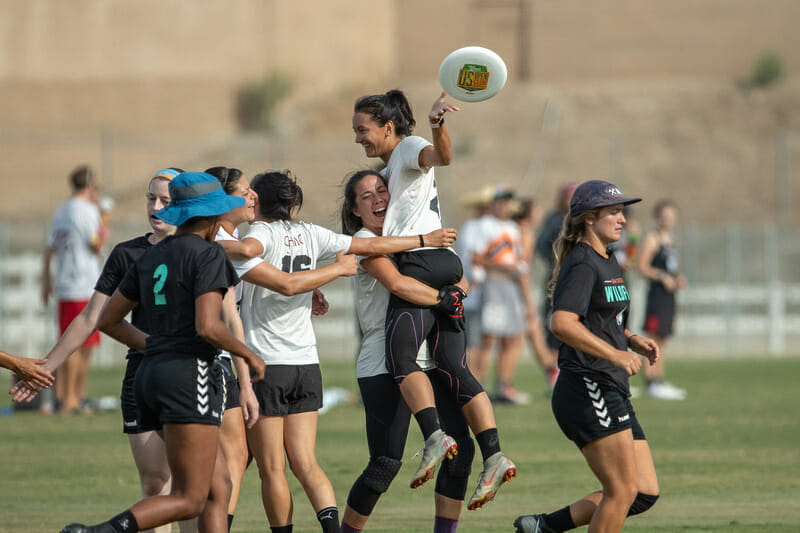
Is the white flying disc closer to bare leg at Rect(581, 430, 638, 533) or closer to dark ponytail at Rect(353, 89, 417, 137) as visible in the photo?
dark ponytail at Rect(353, 89, 417, 137)

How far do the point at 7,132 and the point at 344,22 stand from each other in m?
18.2

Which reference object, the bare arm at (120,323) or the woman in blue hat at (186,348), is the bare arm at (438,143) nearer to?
the woman in blue hat at (186,348)

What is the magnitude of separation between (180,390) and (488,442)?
6.06 feet

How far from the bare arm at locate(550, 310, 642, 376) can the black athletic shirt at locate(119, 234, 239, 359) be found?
64.5 inches

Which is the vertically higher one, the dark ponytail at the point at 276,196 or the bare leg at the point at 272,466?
the dark ponytail at the point at 276,196

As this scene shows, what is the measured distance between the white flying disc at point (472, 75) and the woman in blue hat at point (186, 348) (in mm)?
1625

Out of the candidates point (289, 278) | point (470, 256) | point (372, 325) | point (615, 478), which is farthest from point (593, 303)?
point (470, 256)

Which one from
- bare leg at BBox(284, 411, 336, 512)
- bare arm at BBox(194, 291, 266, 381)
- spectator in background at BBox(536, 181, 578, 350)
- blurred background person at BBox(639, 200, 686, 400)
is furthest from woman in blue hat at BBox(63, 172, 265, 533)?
blurred background person at BBox(639, 200, 686, 400)

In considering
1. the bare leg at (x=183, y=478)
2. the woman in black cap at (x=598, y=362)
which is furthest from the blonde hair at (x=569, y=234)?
the bare leg at (x=183, y=478)

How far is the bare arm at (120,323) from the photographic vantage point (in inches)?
236

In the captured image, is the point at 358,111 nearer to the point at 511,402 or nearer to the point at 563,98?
the point at 511,402

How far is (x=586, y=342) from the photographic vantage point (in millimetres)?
5938

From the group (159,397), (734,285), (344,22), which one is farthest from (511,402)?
(344,22)

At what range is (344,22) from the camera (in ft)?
201
